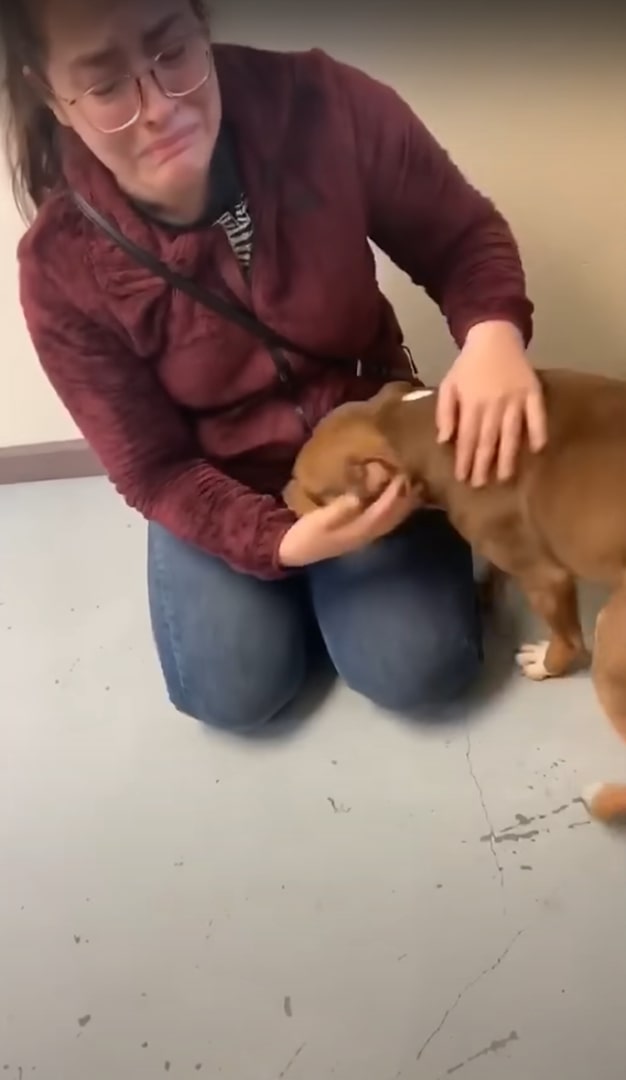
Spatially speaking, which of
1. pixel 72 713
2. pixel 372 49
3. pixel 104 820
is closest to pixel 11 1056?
pixel 104 820

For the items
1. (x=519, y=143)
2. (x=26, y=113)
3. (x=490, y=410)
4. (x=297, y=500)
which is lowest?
(x=297, y=500)

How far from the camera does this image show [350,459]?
3.28ft

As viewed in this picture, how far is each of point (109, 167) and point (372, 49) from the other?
403 mm

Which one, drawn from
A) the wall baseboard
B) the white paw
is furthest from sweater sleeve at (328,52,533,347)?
the wall baseboard

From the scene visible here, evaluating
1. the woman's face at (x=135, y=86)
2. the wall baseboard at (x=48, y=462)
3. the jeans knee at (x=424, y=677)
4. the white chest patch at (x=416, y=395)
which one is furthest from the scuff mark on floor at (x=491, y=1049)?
the wall baseboard at (x=48, y=462)

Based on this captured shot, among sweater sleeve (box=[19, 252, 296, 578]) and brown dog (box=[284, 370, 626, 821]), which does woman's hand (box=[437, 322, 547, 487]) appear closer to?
brown dog (box=[284, 370, 626, 821])

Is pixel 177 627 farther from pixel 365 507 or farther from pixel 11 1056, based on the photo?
pixel 11 1056

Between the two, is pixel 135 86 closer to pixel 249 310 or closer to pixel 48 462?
pixel 249 310

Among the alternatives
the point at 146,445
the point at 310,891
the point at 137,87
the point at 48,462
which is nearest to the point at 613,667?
the point at 310,891

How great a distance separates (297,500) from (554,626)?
29 centimetres

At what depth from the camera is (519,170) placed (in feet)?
4.18

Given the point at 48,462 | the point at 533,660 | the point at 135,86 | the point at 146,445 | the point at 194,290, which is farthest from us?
the point at 48,462

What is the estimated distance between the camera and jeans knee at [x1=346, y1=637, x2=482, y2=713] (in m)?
1.14

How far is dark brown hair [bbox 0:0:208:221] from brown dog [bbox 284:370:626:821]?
326mm
